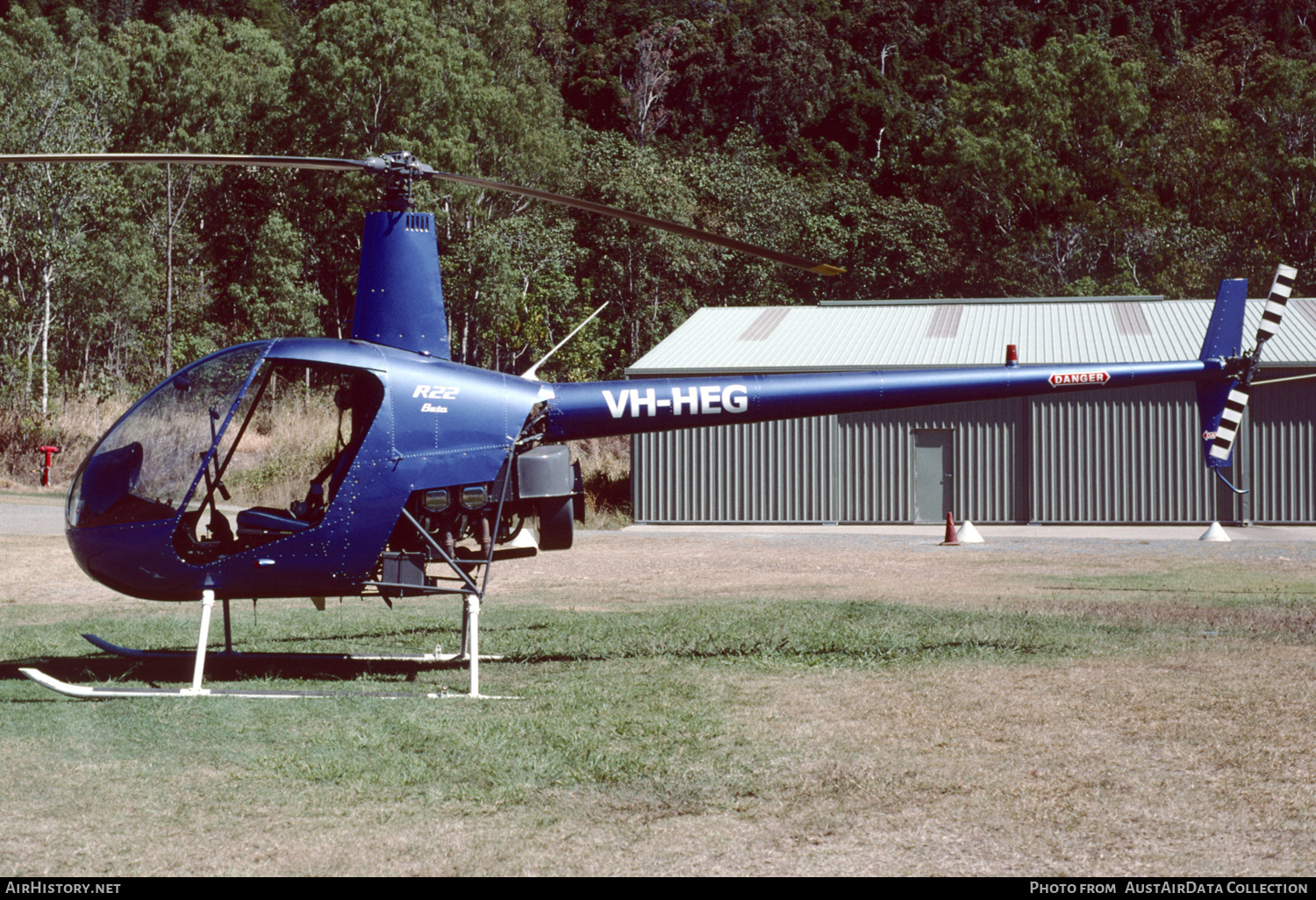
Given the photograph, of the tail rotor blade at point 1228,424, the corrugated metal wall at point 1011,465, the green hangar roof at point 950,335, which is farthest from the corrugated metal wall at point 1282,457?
the tail rotor blade at point 1228,424

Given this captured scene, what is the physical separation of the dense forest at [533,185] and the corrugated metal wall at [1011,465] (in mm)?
20070

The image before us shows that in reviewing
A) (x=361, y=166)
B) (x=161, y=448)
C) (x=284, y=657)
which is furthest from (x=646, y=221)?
(x=284, y=657)

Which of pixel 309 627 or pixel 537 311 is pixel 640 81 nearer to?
pixel 537 311

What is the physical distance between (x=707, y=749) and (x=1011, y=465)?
24589mm

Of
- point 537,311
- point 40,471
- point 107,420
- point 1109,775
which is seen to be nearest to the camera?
point 1109,775

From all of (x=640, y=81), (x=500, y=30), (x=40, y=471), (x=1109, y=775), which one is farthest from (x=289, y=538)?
(x=640, y=81)

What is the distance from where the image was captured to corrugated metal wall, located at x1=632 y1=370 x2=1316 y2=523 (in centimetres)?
2941

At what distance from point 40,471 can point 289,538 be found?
29.1 metres

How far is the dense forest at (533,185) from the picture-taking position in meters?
50.9

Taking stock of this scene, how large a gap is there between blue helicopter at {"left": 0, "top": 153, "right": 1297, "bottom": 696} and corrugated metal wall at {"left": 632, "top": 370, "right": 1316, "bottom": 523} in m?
20.6

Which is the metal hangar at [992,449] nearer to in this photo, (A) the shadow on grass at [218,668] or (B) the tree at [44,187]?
(A) the shadow on grass at [218,668]

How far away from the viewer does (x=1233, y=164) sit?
6300cm

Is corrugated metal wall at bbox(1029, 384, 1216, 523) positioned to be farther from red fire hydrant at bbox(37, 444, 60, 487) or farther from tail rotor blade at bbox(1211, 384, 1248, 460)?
red fire hydrant at bbox(37, 444, 60, 487)

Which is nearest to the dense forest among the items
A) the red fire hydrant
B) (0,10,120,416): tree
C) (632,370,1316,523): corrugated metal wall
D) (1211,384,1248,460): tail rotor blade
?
(0,10,120,416): tree
